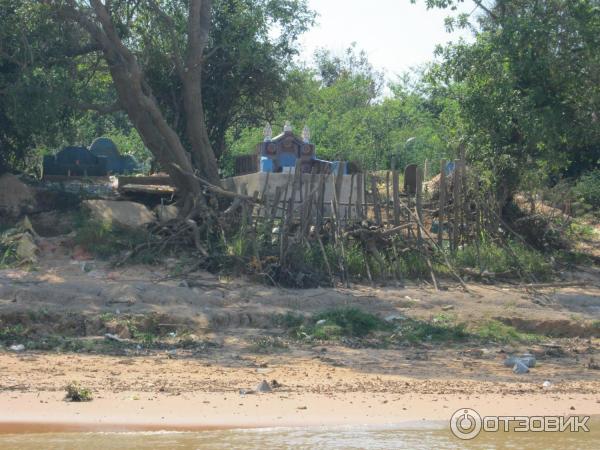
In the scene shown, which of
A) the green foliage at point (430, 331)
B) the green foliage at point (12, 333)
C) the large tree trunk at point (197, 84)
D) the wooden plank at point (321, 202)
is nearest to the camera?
the green foliage at point (12, 333)

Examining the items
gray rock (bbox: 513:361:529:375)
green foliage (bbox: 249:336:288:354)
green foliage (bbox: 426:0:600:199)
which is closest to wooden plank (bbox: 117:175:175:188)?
green foliage (bbox: 426:0:600:199)

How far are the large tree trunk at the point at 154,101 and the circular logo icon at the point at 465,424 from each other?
22.7 ft

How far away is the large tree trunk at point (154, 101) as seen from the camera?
44.3 ft

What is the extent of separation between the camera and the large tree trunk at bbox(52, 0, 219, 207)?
44.3 ft

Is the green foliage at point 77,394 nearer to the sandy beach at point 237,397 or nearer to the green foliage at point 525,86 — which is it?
the sandy beach at point 237,397

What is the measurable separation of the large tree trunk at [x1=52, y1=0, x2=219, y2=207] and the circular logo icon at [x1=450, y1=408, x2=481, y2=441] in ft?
22.7

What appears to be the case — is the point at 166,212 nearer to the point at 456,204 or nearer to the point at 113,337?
the point at 456,204

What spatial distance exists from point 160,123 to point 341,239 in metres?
3.52

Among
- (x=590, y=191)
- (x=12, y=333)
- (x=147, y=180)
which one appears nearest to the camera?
(x=12, y=333)

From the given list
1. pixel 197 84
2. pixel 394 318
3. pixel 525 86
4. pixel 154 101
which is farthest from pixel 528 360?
pixel 197 84

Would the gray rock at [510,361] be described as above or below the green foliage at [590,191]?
below

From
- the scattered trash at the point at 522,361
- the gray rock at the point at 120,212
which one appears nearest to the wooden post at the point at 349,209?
the gray rock at the point at 120,212

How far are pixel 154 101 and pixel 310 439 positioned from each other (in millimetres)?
8642

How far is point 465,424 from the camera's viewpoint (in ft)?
23.6
